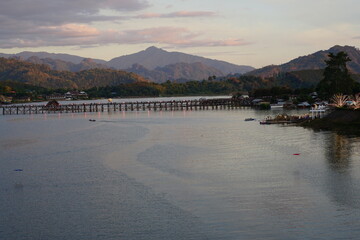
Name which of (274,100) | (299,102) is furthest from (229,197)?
(274,100)

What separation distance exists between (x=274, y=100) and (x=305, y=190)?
124641 millimetres

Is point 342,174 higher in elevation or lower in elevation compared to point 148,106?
lower

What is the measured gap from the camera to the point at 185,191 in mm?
30031

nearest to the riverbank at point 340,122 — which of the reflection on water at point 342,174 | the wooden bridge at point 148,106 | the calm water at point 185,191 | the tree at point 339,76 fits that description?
the calm water at point 185,191

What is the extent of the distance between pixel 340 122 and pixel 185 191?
141ft

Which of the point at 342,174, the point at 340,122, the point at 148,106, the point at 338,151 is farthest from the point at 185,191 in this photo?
the point at 148,106

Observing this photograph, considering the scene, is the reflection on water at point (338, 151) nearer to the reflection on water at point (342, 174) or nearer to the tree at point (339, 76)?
the reflection on water at point (342, 174)

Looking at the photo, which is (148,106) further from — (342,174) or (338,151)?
(342,174)

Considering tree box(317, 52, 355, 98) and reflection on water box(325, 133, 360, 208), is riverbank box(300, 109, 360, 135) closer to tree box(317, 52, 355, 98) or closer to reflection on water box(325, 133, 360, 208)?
reflection on water box(325, 133, 360, 208)

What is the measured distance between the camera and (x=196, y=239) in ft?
69.4

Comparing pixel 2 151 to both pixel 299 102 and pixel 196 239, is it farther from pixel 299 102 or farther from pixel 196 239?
pixel 299 102

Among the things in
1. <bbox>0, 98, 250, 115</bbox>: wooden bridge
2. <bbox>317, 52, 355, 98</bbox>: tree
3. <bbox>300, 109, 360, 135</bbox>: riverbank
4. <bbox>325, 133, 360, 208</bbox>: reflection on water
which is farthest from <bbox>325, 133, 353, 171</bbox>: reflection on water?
<bbox>0, 98, 250, 115</bbox>: wooden bridge

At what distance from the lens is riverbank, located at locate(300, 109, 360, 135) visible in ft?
203

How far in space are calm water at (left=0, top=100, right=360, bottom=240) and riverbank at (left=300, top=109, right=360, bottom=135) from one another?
902cm
